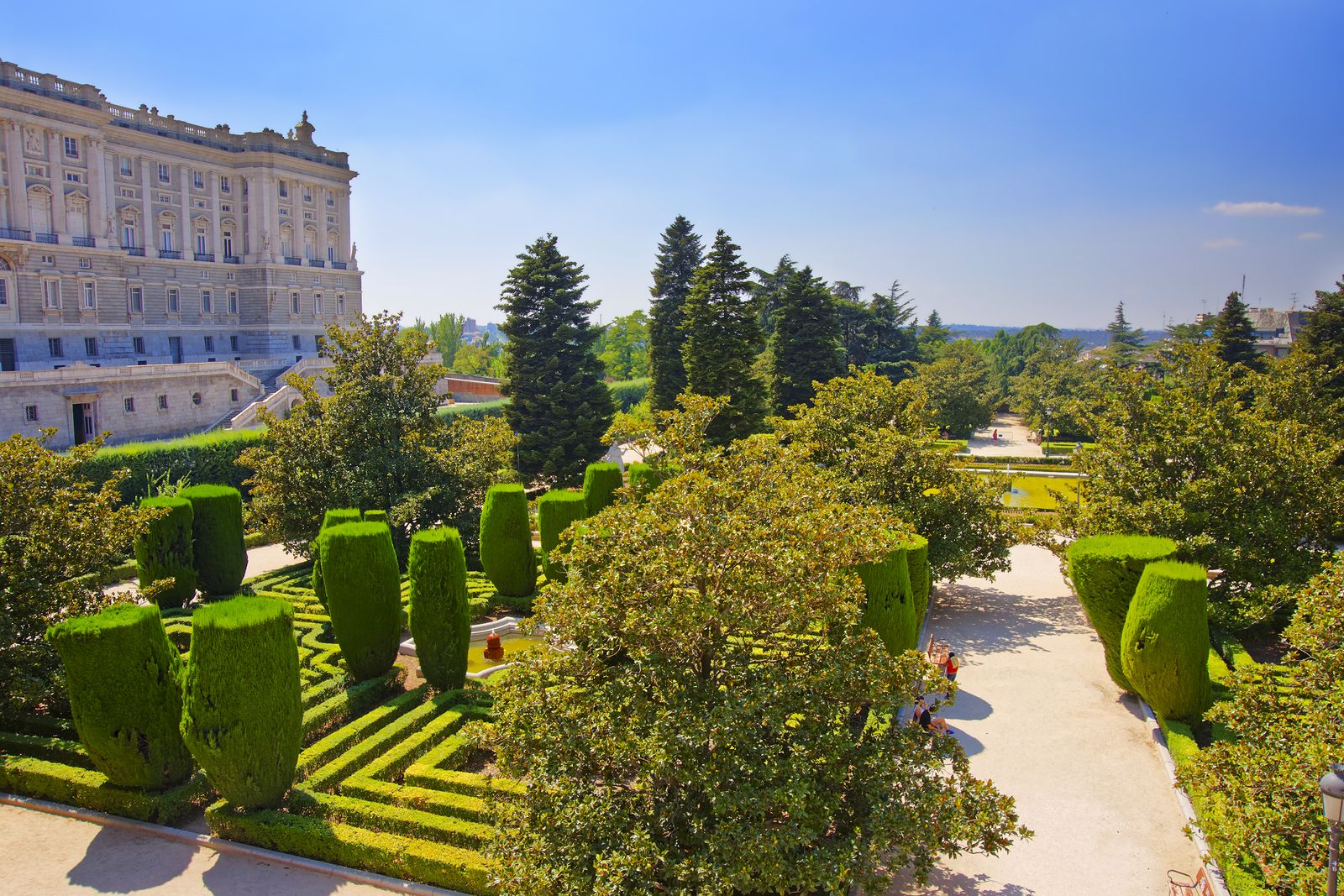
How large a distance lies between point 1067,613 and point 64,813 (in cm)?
2007

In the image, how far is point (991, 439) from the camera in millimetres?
57938

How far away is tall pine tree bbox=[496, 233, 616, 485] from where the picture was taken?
114 ft

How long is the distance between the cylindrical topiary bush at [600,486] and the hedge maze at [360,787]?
8.17 metres

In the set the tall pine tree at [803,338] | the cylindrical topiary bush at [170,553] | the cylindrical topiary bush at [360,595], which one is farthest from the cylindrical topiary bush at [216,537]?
the tall pine tree at [803,338]

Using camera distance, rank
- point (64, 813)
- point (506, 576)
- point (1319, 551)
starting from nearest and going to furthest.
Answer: point (64, 813), point (1319, 551), point (506, 576)

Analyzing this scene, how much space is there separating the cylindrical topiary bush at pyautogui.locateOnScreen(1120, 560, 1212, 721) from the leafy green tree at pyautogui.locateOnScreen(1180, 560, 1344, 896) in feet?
6.39

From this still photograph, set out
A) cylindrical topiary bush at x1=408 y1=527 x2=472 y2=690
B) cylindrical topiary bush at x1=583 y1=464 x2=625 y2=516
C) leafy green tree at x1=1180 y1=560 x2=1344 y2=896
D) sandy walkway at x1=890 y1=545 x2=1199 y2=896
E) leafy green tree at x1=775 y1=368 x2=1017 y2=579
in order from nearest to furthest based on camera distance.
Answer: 1. leafy green tree at x1=1180 y1=560 x2=1344 y2=896
2. sandy walkway at x1=890 y1=545 x2=1199 y2=896
3. cylindrical topiary bush at x1=408 y1=527 x2=472 y2=690
4. leafy green tree at x1=775 y1=368 x2=1017 y2=579
5. cylindrical topiary bush at x1=583 y1=464 x2=625 y2=516

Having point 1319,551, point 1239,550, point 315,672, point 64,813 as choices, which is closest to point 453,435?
point 315,672

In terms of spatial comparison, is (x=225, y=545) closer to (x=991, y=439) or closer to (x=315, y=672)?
(x=315, y=672)

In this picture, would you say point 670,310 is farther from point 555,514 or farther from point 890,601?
point 890,601

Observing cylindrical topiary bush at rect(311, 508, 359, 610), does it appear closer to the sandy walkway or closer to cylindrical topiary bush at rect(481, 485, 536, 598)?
cylindrical topiary bush at rect(481, 485, 536, 598)

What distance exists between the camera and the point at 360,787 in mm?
11148

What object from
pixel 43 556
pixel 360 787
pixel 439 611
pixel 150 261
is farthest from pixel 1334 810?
pixel 150 261

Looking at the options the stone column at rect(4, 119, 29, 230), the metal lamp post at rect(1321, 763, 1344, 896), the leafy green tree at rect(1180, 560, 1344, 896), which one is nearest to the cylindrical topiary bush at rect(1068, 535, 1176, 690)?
the leafy green tree at rect(1180, 560, 1344, 896)
